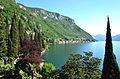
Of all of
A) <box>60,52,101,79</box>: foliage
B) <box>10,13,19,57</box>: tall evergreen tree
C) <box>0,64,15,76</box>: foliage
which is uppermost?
<box>10,13,19,57</box>: tall evergreen tree

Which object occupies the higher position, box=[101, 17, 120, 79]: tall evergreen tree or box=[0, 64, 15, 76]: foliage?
box=[101, 17, 120, 79]: tall evergreen tree

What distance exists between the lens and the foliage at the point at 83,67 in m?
39.6

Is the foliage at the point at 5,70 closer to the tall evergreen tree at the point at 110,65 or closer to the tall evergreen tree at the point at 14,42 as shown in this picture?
the tall evergreen tree at the point at 14,42

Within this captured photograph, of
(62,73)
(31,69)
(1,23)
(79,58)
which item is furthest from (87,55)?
(1,23)

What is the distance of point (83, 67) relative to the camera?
41062 millimetres

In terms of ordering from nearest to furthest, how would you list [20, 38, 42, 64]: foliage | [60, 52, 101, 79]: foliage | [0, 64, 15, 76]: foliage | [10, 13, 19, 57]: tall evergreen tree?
[60, 52, 101, 79]: foliage < [0, 64, 15, 76]: foliage < [20, 38, 42, 64]: foliage < [10, 13, 19, 57]: tall evergreen tree

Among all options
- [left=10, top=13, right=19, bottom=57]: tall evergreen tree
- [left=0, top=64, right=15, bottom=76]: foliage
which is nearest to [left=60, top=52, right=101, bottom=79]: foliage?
[left=0, top=64, right=15, bottom=76]: foliage

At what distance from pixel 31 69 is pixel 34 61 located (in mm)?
10597

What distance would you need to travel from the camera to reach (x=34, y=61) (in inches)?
2511

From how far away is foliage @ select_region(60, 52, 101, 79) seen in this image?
130 feet

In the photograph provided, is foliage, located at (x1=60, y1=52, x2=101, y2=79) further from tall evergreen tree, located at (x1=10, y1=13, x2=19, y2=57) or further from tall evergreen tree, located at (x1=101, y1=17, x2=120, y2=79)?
tall evergreen tree, located at (x1=10, y1=13, x2=19, y2=57)

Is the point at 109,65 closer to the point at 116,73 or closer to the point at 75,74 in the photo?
the point at 116,73

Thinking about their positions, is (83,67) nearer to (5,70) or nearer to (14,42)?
(5,70)

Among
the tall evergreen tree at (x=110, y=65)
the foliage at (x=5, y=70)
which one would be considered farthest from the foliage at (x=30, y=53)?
the tall evergreen tree at (x=110, y=65)
